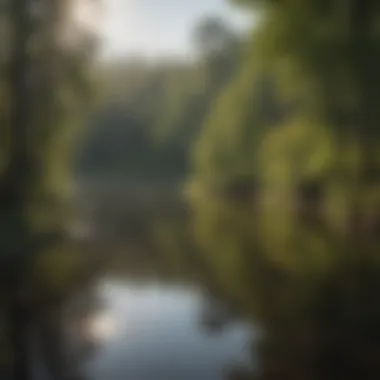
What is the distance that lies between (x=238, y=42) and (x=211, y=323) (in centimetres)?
58

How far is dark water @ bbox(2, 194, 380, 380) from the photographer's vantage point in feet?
3.39

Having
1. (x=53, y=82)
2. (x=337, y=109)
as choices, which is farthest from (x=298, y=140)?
(x=53, y=82)

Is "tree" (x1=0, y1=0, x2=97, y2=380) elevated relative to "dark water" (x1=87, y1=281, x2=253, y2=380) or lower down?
elevated

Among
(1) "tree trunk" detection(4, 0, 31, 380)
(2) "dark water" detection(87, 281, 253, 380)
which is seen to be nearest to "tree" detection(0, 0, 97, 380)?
(1) "tree trunk" detection(4, 0, 31, 380)

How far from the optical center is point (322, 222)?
4.02 feet

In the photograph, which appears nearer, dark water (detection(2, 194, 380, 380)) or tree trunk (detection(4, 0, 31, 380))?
dark water (detection(2, 194, 380, 380))

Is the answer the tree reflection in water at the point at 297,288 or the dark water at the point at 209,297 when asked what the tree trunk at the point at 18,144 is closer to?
the dark water at the point at 209,297

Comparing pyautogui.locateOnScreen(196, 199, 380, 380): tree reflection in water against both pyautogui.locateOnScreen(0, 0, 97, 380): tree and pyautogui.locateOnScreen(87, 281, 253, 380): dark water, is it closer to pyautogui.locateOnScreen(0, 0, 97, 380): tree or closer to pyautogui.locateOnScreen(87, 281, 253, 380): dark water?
pyautogui.locateOnScreen(87, 281, 253, 380): dark water

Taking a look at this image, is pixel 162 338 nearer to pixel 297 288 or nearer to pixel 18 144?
pixel 297 288

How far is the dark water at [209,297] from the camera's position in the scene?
1034 millimetres

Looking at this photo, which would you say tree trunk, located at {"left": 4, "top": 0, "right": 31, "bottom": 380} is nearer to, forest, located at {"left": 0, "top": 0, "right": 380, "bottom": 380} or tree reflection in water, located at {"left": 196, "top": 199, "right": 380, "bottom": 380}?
forest, located at {"left": 0, "top": 0, "right": 380, "bottom": 380}

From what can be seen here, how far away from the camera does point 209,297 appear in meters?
1.16

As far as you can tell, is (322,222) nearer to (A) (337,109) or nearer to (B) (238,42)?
(A) (337,109)

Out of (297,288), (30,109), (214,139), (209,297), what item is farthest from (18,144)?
(297,288)
